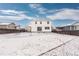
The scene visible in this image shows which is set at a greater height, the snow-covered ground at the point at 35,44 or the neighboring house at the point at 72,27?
the neighboring house at the point at 72,27

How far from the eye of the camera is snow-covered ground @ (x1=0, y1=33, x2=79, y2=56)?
2.40 metres

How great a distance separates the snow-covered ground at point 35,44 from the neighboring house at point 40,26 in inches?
2.6

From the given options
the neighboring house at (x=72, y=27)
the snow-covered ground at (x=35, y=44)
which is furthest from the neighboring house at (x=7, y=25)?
the neighboring house at (x=72, y=27)

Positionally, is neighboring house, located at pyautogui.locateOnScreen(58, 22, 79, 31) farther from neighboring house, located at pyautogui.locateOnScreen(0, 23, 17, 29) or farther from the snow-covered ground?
neighboring house, located at pyautogui.locateOnScreen(0, 23, 17, 29)

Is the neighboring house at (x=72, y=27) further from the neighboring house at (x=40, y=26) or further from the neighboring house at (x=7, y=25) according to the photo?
the neighboring house at (x=7, y=25)

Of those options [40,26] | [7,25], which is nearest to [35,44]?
[40,26]

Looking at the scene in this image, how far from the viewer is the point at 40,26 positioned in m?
2.46

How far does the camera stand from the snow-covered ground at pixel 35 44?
240 centimetres

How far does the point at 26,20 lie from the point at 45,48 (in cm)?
43

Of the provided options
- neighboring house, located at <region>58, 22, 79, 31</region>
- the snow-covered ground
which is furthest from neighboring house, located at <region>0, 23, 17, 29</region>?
neighboring house, located at <region>58, 22, 79, 31</region>

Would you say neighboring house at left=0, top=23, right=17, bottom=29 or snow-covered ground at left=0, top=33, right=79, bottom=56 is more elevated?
neighboring house at left=0, top=23, right=17, bottom=29

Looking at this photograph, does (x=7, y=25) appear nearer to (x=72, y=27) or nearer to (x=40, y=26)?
(x=40, y=26)

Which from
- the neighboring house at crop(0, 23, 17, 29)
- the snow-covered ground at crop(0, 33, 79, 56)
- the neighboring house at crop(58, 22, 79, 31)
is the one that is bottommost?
the snow-covered ground at crop(0, 33, 79, 56)

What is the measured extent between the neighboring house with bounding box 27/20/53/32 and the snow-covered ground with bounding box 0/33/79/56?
7 centimetres
